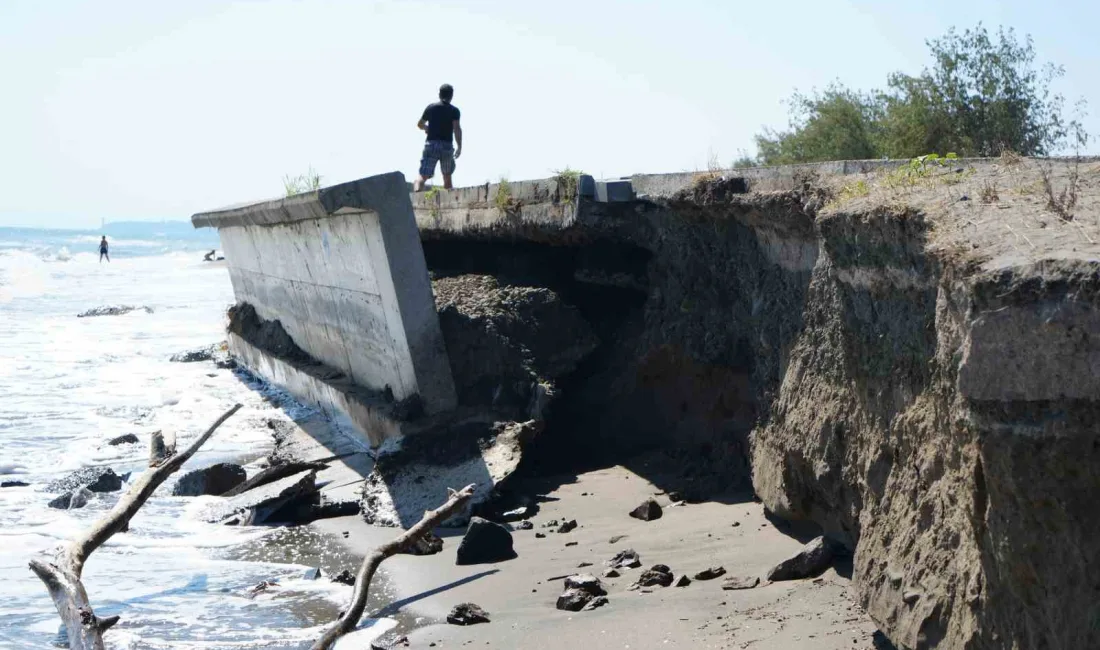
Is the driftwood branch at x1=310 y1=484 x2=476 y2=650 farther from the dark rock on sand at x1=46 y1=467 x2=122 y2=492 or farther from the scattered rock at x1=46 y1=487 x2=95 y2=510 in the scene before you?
the dark rock on sand at x1=46 y1=467 x2=122 y2=492

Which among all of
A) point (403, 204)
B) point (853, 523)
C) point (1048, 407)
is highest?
point (403, 204)

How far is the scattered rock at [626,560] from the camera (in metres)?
6.11

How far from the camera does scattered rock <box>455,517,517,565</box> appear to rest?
6.69m

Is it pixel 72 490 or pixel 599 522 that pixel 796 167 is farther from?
pixel 72 490

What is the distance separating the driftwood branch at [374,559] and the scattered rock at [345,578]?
0.18 m

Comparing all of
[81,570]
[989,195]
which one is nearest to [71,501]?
[81,570]

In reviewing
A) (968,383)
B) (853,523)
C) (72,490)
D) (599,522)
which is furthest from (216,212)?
(968,383)

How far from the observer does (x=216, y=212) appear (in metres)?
16.5

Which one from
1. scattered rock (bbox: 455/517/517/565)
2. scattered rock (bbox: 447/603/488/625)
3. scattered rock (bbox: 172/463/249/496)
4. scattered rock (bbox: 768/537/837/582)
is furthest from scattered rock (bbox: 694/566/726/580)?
scattered rock (bbox: 172/463/249/496)

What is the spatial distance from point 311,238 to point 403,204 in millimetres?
3050

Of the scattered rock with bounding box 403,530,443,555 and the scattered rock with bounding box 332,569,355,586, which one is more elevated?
the scattered rock with bounding box 403,530,443,555

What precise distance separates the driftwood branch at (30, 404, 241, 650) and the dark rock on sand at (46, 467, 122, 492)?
1.87 meters

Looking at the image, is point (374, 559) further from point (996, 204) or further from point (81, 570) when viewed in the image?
point (996, 204)

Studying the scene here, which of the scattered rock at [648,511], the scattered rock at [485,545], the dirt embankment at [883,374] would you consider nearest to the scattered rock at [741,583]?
the dirt embankment at [883,374]
